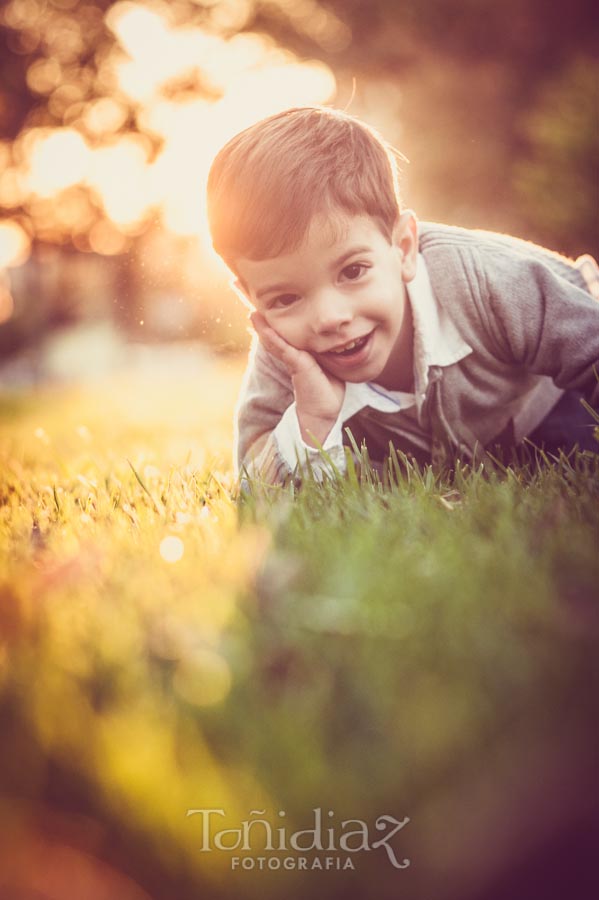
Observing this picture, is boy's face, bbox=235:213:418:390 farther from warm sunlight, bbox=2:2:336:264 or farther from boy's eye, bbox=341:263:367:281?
warm sunlight, bbox=2:2:336:264

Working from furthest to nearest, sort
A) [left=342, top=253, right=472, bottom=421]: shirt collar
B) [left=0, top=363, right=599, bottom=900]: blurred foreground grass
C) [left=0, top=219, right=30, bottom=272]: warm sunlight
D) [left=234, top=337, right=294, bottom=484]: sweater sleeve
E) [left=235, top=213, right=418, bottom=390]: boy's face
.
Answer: [left=0, top=219, right=30, bottom=272]: warm sunlight → [left=234, top=337, right=294, bottom=484]: sweater sleeve → [left=342, top=253, right=472, bottom=421]: shirt collar → [left=235, top=213, right=418, bottom=390]: boy's face → [left=0, top=363, right=599, bottom=900]: blurred foreground grass

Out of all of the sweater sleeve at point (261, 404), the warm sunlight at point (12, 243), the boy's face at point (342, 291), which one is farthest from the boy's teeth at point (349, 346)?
the warm sunlight at point (12, 243)

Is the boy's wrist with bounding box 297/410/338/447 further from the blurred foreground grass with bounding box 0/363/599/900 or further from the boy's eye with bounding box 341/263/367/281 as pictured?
the blurred foreground grass with bounding box 0/363/599/900

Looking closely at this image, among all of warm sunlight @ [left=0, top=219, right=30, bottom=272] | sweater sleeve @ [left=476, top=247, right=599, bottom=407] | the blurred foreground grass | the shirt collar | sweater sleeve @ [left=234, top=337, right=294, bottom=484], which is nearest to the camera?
the blurred foreground grass

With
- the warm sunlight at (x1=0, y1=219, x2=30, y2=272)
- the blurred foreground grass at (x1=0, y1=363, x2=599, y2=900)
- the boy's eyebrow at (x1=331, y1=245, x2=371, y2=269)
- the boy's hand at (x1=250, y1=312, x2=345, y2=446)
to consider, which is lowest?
the blurred foreground grass at (x1=0, y1=363, x2=599, y2=900)

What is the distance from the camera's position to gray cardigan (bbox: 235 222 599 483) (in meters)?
1.89

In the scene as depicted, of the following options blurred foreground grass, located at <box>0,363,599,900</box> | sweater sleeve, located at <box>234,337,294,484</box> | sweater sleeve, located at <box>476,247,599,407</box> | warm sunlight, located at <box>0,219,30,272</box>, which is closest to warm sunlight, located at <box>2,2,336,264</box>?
warm sunlight, located at <box>0,219,30,272</box>

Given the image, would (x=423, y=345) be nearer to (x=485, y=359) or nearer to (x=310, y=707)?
(x=485, y=359)

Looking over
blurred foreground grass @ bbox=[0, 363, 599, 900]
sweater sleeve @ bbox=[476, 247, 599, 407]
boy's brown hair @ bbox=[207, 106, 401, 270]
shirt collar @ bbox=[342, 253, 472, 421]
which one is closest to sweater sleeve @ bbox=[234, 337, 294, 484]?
shirt collar @ bbox=[342, 253, 472, 421]

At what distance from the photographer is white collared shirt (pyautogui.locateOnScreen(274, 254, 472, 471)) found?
6.39ft

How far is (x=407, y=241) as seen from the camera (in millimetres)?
1950

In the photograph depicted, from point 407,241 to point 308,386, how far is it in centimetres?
43

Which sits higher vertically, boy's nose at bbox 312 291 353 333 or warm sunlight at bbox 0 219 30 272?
warm sunlight at bbox 0 219 30 272

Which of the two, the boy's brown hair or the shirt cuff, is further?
the shirt cuff
